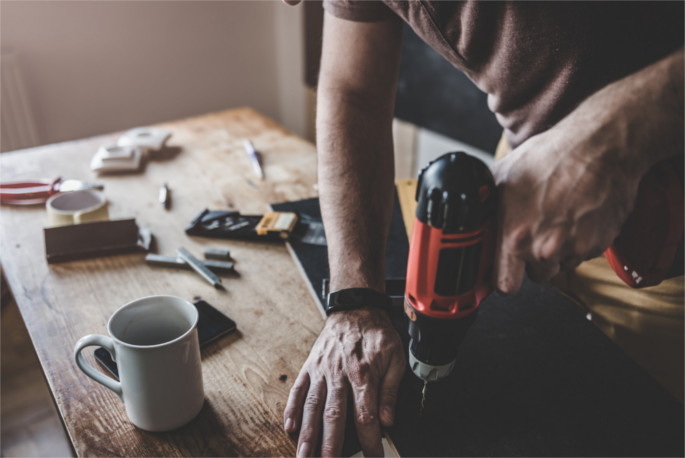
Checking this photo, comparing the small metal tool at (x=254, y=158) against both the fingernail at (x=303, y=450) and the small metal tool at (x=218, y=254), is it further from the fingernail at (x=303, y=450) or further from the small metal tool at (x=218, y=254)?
the fingernail at (x=303, y=450)

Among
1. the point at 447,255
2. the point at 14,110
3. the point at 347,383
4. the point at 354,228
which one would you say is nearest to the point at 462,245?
the point at 447,255

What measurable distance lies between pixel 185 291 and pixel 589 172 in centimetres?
62

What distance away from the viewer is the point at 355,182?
91cm

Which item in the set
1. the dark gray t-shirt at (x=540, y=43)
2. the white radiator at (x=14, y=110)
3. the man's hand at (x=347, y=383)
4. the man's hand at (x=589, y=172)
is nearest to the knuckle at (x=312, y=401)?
the man's hand at (x=347, y=383)

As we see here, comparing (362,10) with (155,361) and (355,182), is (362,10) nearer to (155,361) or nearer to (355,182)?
(355,182)

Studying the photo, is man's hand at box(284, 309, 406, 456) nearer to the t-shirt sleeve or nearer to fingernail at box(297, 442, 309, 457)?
fingernail at box(297, 442, 309, 457)

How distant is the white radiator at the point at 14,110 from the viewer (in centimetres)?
213

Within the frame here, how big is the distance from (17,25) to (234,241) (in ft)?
6.07

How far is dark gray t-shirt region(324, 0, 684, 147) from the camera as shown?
0.67m

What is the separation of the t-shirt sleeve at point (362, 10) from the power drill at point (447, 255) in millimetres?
507

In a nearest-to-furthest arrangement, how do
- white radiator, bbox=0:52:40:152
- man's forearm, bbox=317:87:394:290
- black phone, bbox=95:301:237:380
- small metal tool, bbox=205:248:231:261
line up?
black phone, bbox=95:301:237:380 → man's forearm, bbox=317:87:394:290 → small metal tool, bbox=205:248:231:261 → white radiator, bbox=0:52:40:152

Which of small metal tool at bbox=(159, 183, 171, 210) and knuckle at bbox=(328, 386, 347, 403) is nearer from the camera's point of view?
knuckle at bbox=(328, 386, 347, 403)

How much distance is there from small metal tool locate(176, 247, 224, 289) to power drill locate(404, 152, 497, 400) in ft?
1.25

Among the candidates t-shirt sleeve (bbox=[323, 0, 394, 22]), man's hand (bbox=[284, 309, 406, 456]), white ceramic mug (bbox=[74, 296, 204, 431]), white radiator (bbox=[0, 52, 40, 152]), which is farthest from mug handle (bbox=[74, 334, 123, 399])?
white radiator (bbox=[0, 52, 40, 152])
